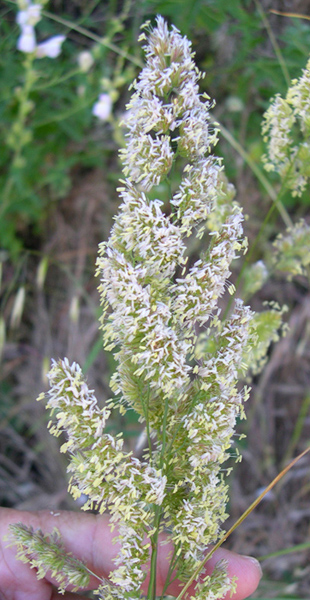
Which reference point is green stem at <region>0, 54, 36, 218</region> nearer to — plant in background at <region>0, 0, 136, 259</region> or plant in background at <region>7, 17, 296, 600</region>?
plant in background at <region>0, 0, 136, 259</region>

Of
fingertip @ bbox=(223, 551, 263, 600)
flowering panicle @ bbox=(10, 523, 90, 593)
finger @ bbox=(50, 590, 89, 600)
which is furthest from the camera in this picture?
finger @ bbox=(50, 590, 89, 600)

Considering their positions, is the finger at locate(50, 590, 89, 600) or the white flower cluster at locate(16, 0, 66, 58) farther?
the white flower cluster at locate(16, 0, 66, 58)

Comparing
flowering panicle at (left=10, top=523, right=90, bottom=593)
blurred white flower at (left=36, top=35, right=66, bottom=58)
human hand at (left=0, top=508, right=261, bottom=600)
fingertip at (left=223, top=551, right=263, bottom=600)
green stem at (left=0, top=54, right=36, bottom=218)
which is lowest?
fingertip at (left=223, top=551, right=263, bottom=600)

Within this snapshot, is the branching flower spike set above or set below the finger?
above

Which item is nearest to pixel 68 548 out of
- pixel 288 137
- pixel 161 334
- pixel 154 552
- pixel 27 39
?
pixel 154 552

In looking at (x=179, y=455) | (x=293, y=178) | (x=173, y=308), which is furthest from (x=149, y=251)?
(x=293, y=178)

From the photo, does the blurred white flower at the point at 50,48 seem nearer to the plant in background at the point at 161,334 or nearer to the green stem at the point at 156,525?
the plant in background at the point at 161,334

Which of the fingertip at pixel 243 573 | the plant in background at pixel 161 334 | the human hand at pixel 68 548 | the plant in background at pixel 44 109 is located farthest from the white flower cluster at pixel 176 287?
the plant in background at pixel 44 109

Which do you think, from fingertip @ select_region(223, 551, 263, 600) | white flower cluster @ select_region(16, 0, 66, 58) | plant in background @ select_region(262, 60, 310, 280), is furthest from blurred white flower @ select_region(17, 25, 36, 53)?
fingertip @ select_region(223, 551, 263, 600)
